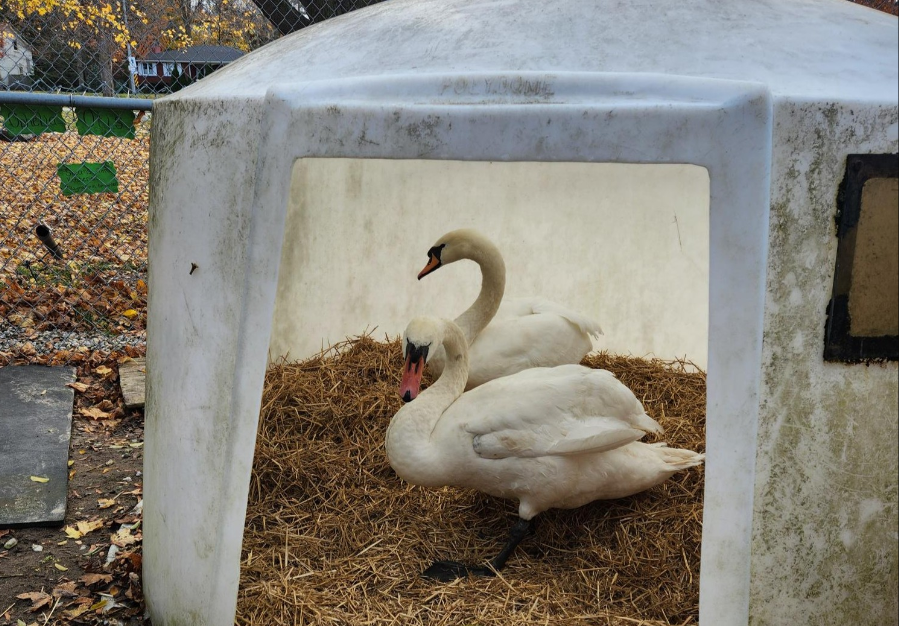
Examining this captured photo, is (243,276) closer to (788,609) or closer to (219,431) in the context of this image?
(219,431)

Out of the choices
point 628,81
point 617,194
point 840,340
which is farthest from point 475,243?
point 840,340

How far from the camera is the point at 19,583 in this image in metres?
2.96

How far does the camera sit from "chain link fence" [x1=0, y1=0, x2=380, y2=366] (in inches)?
196

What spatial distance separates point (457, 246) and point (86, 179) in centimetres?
A: 268

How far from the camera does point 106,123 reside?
4234 mm

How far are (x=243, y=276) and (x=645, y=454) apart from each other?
5.16 feet

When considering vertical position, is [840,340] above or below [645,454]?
above

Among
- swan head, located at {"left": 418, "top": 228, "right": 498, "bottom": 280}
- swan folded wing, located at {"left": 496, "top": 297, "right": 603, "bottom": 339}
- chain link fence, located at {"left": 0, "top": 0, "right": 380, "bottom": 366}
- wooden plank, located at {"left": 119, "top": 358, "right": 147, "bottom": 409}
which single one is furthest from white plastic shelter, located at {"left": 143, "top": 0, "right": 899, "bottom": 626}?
chain link fence, located at {"left": 0, "top": 0, "right": 380, "bottom": 366}

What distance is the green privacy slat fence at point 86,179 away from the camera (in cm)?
486

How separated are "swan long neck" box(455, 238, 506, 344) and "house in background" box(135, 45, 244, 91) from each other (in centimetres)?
287

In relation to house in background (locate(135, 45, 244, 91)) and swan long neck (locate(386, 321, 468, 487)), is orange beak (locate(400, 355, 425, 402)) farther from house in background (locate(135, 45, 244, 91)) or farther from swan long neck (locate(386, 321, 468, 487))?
house in background (locate(135, 45, 244, 91))

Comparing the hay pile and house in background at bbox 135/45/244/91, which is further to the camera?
house in background at bbox 135/45/244/91

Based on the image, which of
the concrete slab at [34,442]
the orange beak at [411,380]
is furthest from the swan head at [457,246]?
the concrete slab at [34,442]

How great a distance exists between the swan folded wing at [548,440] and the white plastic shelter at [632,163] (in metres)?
0.83
